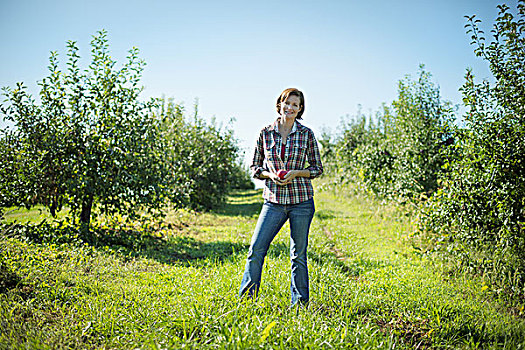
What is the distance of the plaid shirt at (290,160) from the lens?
3.48 meters

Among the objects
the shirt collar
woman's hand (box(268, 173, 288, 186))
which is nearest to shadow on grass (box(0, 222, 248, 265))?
woman's hand (box(268, 173, 288, 186))

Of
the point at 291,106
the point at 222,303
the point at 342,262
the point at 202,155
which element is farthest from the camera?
the point at 202,155

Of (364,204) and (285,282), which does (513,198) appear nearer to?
(285,282)

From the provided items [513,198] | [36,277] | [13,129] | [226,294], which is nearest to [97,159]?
[13,129]

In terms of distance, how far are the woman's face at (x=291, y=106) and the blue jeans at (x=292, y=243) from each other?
34.6 inches

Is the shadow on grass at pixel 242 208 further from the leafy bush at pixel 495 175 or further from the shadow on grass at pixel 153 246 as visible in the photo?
the leafy bush at pixel 495 175

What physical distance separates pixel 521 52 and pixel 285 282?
4100 mm

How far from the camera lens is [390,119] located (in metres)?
9.95

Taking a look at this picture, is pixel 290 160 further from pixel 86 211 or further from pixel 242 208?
pixel 242 208

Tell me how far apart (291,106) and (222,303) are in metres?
1.98

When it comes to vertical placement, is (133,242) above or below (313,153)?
below

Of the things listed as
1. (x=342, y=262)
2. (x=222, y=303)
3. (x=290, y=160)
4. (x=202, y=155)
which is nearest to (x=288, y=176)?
(x=290, y=160)

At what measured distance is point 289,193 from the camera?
347 centimetres

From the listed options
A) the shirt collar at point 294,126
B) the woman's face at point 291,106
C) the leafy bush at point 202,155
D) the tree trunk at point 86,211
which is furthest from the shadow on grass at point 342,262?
the leafy bush at point 202,155
